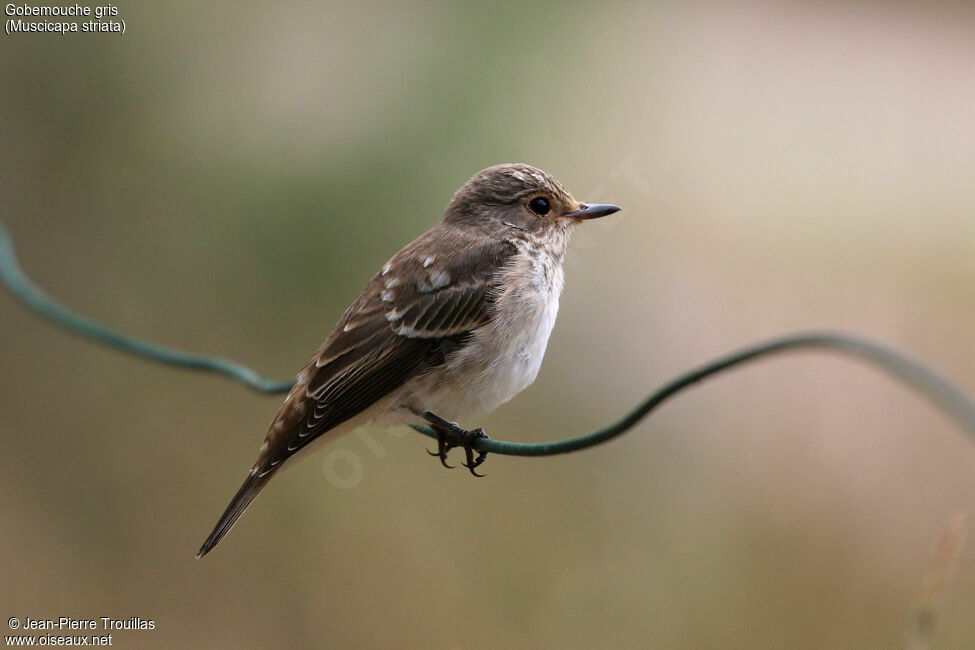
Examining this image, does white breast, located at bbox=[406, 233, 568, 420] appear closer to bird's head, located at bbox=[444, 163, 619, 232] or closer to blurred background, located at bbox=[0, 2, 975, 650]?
bird's head, located at bbox=[444, 163, 619, 232]

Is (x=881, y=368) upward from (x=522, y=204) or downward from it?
upward

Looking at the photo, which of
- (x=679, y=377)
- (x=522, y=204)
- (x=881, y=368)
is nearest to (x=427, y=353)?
(x=522, y=204)

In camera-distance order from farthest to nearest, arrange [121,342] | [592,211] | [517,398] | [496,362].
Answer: [517,398] → [592,211] → [496,362] → [121,342]

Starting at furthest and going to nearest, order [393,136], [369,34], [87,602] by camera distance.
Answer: [369,34] < [393,136] < [87,602]

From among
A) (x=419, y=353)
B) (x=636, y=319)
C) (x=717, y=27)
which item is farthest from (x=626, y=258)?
(x=419, y=353)

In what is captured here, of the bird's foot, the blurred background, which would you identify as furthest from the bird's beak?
the blurred background

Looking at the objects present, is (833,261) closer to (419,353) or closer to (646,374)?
(646,374)

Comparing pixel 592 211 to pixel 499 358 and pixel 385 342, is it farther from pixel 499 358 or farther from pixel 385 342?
pixel 385 342
